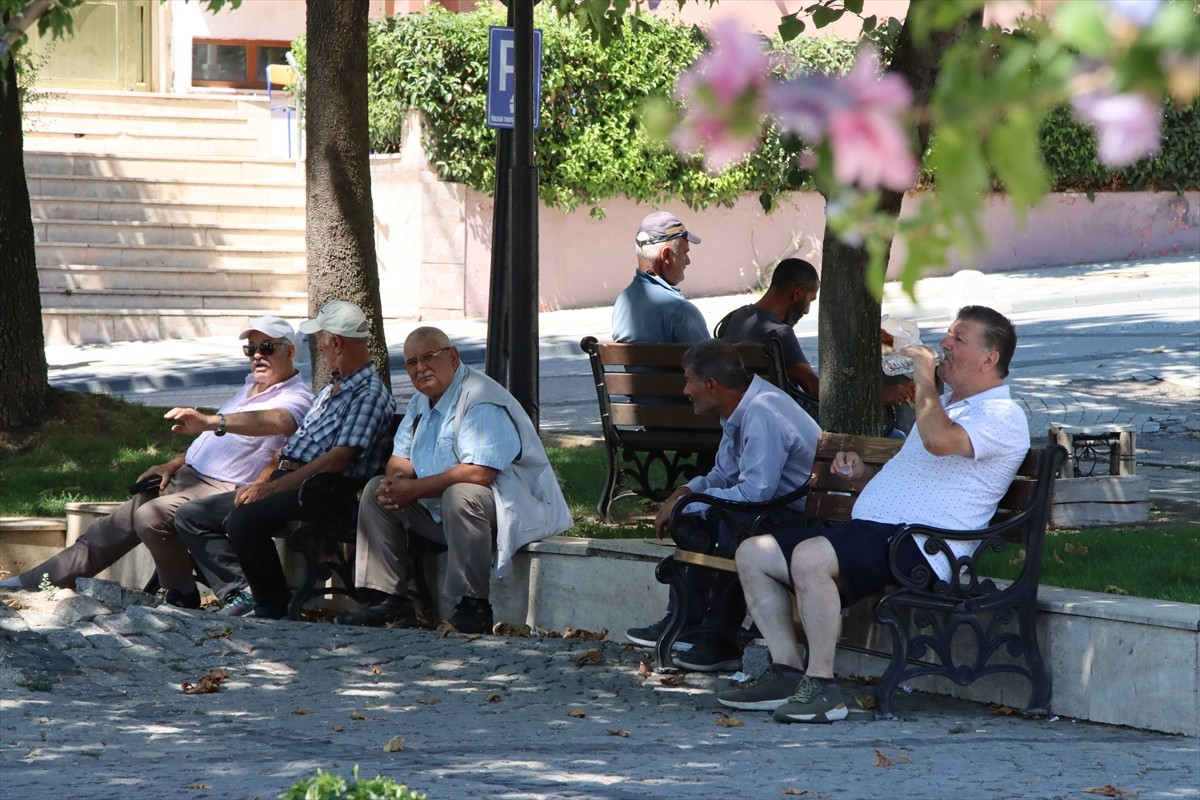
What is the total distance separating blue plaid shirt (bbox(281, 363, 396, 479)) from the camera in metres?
7.66

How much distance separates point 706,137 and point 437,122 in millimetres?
18295

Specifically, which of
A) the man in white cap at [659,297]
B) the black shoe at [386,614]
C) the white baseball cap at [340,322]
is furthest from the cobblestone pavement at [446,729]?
the man in white cap at [659,297]

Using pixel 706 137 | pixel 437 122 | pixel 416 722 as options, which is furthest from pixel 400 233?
pixel 706 137

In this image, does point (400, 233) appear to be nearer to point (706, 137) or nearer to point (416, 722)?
point (416, 722)

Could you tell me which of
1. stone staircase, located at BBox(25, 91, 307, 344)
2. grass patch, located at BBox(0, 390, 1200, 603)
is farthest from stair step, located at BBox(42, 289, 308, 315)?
grass patch, located at BBox(0, 390, 1200, 603)

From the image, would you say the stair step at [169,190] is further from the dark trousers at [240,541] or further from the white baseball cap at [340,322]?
the dark trousers at [240,541]

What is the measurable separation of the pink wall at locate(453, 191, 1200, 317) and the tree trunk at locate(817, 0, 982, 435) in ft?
37.4

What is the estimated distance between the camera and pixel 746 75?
4.55 ft

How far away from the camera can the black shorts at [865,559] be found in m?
5.54

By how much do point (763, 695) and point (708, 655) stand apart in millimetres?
687

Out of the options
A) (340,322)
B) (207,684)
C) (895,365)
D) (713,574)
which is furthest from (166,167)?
(713,574)

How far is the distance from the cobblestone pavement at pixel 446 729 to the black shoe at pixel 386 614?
22 cm

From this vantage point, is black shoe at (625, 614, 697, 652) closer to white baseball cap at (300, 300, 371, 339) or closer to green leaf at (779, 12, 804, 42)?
white baseball cap at (300, 300, 371, 339)

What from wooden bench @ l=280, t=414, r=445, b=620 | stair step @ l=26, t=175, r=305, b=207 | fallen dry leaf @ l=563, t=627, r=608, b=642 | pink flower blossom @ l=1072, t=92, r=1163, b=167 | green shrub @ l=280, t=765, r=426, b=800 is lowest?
fallen dry leaf @ l=563, t=627, r=608, b=642
